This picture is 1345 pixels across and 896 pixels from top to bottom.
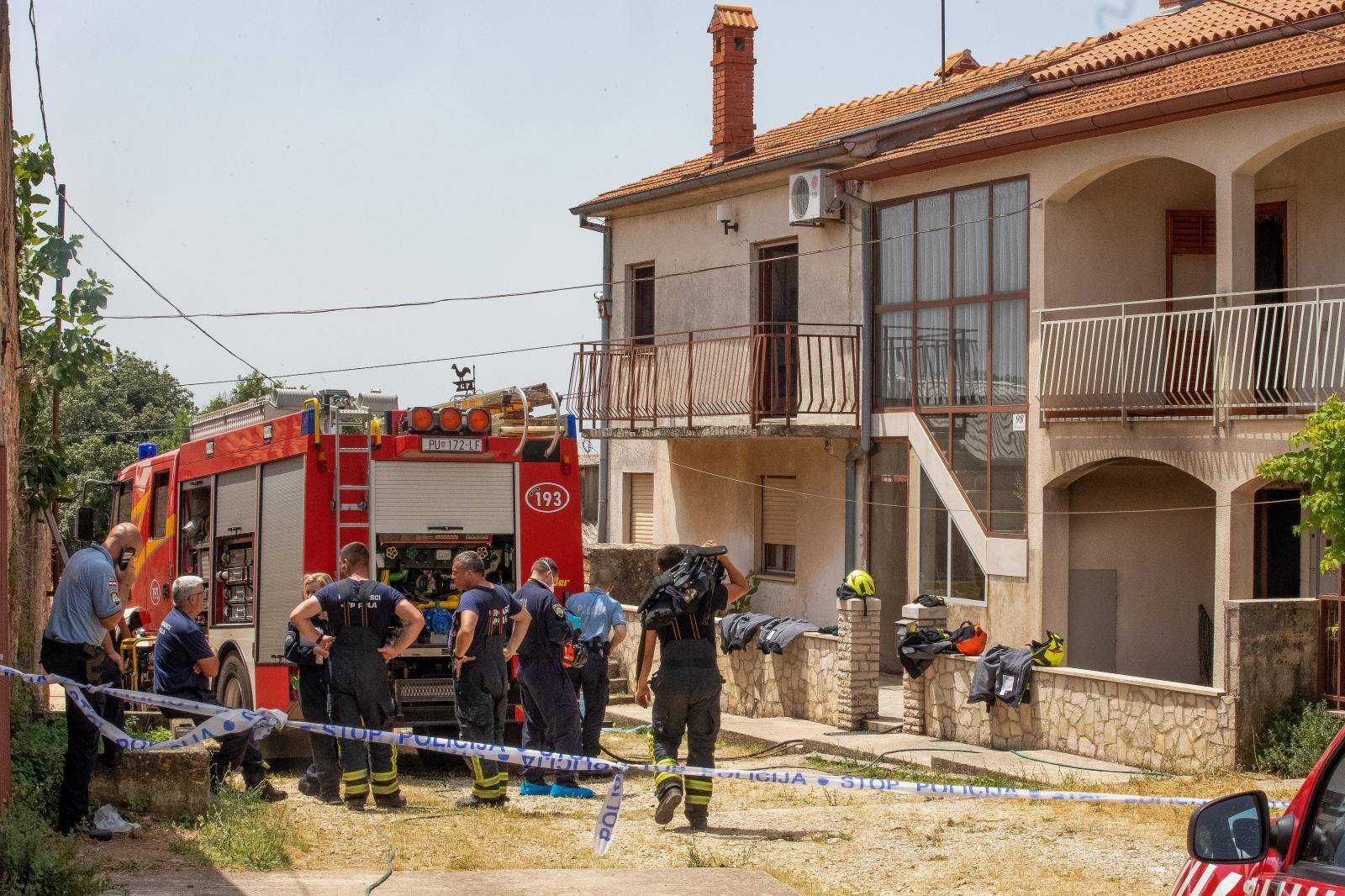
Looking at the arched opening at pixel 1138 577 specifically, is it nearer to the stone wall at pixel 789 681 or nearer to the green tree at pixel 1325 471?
the stone wall at pixel 789 681

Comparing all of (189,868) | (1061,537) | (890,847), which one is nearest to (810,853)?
(890,847)

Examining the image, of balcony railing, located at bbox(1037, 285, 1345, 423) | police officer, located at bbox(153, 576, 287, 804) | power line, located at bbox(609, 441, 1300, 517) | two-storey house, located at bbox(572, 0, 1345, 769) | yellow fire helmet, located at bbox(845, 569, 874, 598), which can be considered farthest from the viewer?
power line, located at bbox(609, 441, 1300, 517)

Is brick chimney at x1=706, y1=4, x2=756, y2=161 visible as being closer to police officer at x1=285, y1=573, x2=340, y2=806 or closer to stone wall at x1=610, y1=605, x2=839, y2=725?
stone wall at x1=610, y1=605, x2=839, y2=725

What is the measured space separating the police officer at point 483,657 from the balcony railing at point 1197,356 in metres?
7.66

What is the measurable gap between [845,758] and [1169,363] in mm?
5922

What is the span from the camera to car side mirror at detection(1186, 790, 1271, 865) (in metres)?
3.46

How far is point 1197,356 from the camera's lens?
1573 cm

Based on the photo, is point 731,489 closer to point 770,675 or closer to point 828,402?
point 828,402

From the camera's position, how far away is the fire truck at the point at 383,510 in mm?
11930

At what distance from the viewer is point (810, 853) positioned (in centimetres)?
867

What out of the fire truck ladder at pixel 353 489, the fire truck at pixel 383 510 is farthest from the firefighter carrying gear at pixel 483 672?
the fire truck ladder at pixel 353 489

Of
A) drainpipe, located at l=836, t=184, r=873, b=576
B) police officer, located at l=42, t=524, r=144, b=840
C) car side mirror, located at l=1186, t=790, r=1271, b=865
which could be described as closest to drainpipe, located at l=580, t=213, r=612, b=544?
drainpipe, located at l=836, t=184, r=873, b=576

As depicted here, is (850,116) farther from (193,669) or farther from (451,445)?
(193,669)

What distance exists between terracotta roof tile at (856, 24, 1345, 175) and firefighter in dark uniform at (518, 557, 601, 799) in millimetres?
8269
